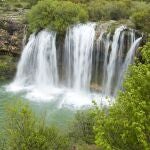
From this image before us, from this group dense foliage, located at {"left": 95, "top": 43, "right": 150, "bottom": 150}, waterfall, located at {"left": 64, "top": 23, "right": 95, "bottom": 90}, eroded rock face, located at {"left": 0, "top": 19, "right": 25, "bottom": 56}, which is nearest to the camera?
dense foliage, located at {"left": 95, "top": 43, "right": 150, "bottom": 150}

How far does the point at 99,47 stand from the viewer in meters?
37.0

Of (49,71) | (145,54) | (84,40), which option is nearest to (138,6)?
(84,40)

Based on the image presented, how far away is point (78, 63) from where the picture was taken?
38.6m

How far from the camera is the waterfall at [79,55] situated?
37.8 metres

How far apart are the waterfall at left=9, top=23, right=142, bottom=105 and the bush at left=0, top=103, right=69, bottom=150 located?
13654 millimetres

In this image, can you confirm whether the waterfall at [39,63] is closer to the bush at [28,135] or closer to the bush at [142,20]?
the bush at [142,20]

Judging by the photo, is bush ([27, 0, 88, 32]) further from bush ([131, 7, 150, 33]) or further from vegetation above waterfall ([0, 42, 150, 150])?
vegetation above waterfall ([0, 42, 150, 150])

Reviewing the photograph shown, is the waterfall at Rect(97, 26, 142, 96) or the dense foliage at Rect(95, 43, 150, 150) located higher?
the dense foliage at Rect(95, 43, 150, 150)

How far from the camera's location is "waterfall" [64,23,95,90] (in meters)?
37.8

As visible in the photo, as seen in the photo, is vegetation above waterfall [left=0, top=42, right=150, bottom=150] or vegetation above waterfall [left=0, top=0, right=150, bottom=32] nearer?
vegetation above waterfall [left=0, top=42, right=150, bottom=150]

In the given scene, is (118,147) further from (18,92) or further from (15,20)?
(15,20)

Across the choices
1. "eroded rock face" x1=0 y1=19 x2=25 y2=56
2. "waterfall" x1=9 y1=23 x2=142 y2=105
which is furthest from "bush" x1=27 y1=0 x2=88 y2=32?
"eroded rock face" x1=0 y1=19 x2=25 y2=56

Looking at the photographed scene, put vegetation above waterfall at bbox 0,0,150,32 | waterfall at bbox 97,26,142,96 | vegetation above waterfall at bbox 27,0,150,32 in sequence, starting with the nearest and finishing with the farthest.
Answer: waterfall at bbox 97,26,142,96 → vegetation above waterfall at bbox 0,0,150,32 → vegetation above waterfall at bbox 27,0,150,32

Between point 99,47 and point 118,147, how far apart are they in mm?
20511
